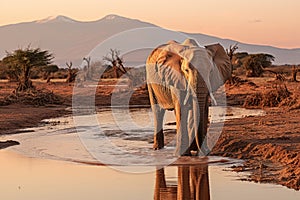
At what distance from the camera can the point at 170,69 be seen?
Result: 528 inches

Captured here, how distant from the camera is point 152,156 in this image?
13.3 meters

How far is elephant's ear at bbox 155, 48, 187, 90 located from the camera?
42.7ft

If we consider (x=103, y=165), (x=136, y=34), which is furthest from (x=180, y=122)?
(x=136, y=34)

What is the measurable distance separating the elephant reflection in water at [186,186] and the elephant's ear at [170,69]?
193 cm

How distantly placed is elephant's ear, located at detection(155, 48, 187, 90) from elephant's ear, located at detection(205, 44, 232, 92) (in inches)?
23.6

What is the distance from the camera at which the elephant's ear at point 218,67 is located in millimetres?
13219

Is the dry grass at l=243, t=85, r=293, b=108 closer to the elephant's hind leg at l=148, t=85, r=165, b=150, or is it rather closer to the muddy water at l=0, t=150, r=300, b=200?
the elephant's hind leg at l=148, t=85, r=165, b=150

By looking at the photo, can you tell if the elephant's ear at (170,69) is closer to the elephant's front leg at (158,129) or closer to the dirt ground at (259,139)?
the elephant's front leg at (158,129)

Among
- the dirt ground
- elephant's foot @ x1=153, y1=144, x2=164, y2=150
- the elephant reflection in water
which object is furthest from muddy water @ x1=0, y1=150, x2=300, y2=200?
elephant's foot @ x1=153, y1=144, x2=164, y2=150

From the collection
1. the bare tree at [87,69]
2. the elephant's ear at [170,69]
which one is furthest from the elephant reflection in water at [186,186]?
A: the bare tree at [87,69]

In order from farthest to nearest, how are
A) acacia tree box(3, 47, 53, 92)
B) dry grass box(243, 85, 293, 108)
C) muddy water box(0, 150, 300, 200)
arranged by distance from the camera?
acacia tree box(3, 47, 53, 92), dry grass box(243, 85, 293, 108), muddy water box(0, 150, 300, 200)

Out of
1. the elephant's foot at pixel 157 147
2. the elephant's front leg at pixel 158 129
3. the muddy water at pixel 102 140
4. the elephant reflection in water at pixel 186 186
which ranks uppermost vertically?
the elephant's front leg at pixel 158 129

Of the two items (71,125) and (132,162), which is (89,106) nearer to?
(71,125)

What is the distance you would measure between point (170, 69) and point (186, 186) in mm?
3784
